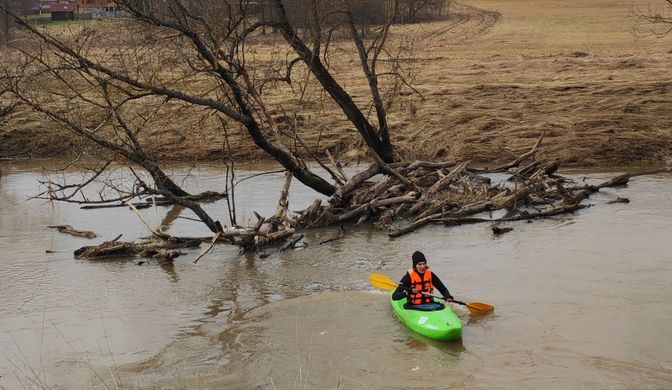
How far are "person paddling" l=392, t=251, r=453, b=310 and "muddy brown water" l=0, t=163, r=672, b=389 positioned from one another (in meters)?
0.39

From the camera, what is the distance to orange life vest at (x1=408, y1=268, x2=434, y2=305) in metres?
10.5

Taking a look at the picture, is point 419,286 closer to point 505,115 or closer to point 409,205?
point 409,205

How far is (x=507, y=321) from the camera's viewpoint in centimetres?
1043

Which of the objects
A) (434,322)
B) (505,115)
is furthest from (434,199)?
(505,115)

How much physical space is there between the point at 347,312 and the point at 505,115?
12.9 metres

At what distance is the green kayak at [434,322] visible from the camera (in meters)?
9.66

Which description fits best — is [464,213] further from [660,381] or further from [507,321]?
[660,381]

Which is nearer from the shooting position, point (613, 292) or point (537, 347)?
point (537, 347)

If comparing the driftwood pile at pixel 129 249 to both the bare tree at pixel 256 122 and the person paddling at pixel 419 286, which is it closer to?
the bare tree at pixel 256 122

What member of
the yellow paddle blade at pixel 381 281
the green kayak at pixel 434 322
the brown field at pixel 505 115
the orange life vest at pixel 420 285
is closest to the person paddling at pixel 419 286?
the orange life vest at pixel 420 285

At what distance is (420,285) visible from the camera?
34.7 feet

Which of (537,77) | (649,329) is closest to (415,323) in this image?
(649,329)

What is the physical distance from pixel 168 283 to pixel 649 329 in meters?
6.60

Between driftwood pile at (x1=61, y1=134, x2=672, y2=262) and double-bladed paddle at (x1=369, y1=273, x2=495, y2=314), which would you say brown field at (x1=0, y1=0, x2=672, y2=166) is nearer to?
driftwood pile at (x1=61, y1=134, x2=672, y2=262)
